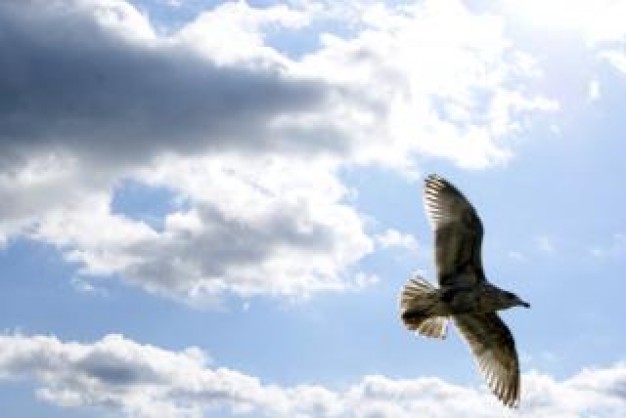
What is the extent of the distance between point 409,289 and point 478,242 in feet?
8.82

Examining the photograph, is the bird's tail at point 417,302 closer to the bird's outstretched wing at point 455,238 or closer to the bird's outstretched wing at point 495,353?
the bird's outstretched wing at point 455,238

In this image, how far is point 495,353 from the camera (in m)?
37.8

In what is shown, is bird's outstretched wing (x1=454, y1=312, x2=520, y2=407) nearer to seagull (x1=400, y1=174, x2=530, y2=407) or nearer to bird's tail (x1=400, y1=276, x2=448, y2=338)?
seagull (x1=400, y1=174, x2=530, y2=407)

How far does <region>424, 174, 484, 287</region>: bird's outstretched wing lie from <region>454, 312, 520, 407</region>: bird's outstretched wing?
1.93 metres

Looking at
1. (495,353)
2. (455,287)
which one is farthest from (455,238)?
(495,353)

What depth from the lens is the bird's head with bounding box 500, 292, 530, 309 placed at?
3522cm

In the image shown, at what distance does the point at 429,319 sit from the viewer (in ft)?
117

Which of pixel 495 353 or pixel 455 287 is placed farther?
pixel 495 353

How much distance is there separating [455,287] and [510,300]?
159cm

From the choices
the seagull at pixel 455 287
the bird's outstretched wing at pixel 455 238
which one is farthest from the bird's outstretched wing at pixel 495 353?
the bird's outstretched wing at pixel 455 238

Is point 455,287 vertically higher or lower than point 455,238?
lower

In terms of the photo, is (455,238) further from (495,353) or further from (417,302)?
(495,353)

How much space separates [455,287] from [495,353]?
11.5 feet

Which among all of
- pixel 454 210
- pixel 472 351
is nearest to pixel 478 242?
pixel 454 210
